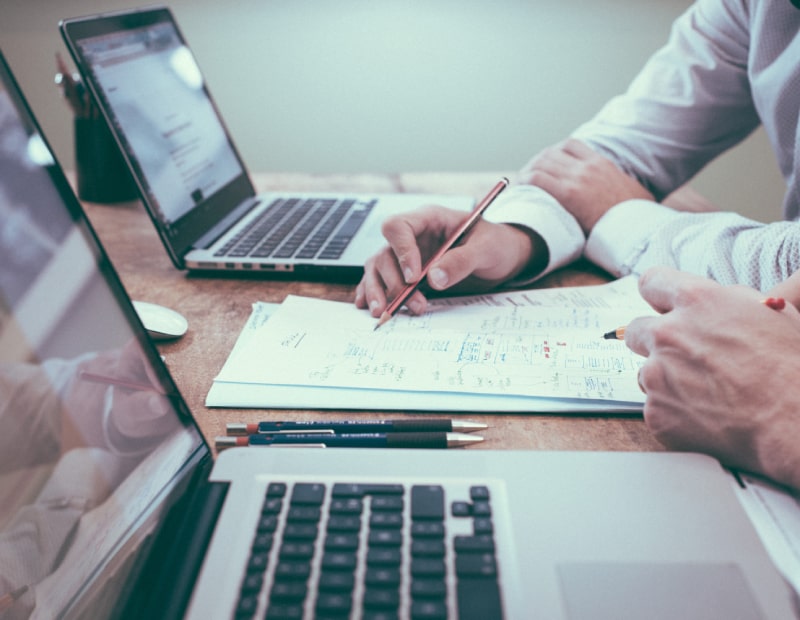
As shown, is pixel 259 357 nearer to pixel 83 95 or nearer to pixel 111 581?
pixel 111 581

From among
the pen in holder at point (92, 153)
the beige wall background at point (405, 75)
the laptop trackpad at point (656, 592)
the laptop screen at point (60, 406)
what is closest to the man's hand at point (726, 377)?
the laptop trackpad at point (656, 592)

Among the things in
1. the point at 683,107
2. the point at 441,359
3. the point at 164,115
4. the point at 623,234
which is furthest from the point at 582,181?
the point at 164,115

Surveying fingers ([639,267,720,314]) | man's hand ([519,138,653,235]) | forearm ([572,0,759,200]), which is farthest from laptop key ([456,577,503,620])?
forearm ([572,0,759,200])

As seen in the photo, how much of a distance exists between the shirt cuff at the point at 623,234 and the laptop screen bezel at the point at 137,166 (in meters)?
0.51

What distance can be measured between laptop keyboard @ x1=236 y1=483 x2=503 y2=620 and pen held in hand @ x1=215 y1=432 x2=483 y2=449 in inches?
2.9

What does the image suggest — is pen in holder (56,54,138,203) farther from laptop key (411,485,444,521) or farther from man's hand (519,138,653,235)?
laptop key (411,485,444,521)

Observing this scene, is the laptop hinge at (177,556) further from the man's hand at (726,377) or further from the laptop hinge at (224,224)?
the laptop hinge at (224,224)

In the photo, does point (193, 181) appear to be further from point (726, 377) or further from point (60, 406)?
point (726, 377)

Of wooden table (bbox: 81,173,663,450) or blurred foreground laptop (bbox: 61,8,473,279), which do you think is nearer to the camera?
wooden table (bbox: 81,173,663,450)

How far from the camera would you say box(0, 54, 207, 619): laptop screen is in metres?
0.30

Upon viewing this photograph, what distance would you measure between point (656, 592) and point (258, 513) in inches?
8.5

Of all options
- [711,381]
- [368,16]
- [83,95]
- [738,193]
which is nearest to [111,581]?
[711,381]

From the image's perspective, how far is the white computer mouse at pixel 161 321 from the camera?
0.61 metres

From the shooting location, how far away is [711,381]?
1.46 ft
